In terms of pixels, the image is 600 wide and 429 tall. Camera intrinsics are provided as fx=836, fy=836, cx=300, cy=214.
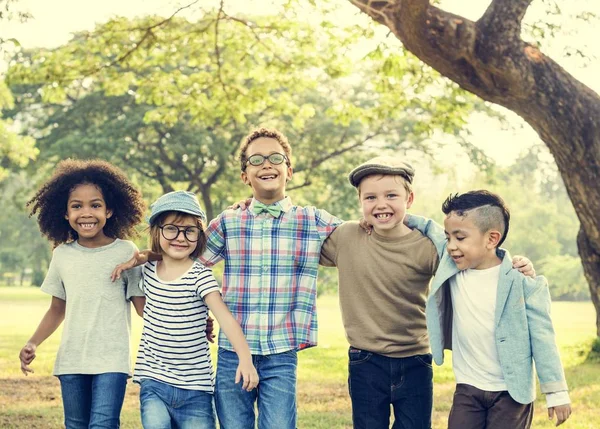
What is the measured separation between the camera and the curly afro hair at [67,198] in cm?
459

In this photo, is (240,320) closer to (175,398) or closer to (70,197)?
(175,398)

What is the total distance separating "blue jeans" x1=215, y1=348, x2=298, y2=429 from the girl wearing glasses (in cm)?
6

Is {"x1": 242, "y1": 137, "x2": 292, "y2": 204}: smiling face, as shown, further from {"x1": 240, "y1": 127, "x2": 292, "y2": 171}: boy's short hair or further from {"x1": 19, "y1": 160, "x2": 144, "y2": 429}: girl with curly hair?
{"x1": 19, "y1": 160, "x2": 144, "y2": 429}: girl with curly hair

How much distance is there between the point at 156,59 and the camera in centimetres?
1158

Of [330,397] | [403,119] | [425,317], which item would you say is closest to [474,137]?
[403,119]

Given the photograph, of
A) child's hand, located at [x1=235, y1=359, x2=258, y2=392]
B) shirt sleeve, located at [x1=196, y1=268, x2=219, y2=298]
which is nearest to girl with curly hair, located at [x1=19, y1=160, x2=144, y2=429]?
shirt sleeve, located at [x1=196, y1=268, x2=219, y2=298]

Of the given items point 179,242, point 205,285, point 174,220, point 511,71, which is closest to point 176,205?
point 174,220

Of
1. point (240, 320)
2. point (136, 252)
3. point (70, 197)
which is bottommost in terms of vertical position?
point (240, 320)

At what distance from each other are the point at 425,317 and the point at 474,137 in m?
21.5

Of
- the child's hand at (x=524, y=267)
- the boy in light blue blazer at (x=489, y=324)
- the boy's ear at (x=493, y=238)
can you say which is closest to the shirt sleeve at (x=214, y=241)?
the boy in light blue blazer at (x=489, y=324)

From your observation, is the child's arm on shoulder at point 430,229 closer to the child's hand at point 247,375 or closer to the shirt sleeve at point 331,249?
the shirt sleeve at point 331,249

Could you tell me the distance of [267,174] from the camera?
436cm

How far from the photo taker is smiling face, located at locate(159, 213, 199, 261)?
4164mm

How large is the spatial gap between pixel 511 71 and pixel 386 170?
365 cm
